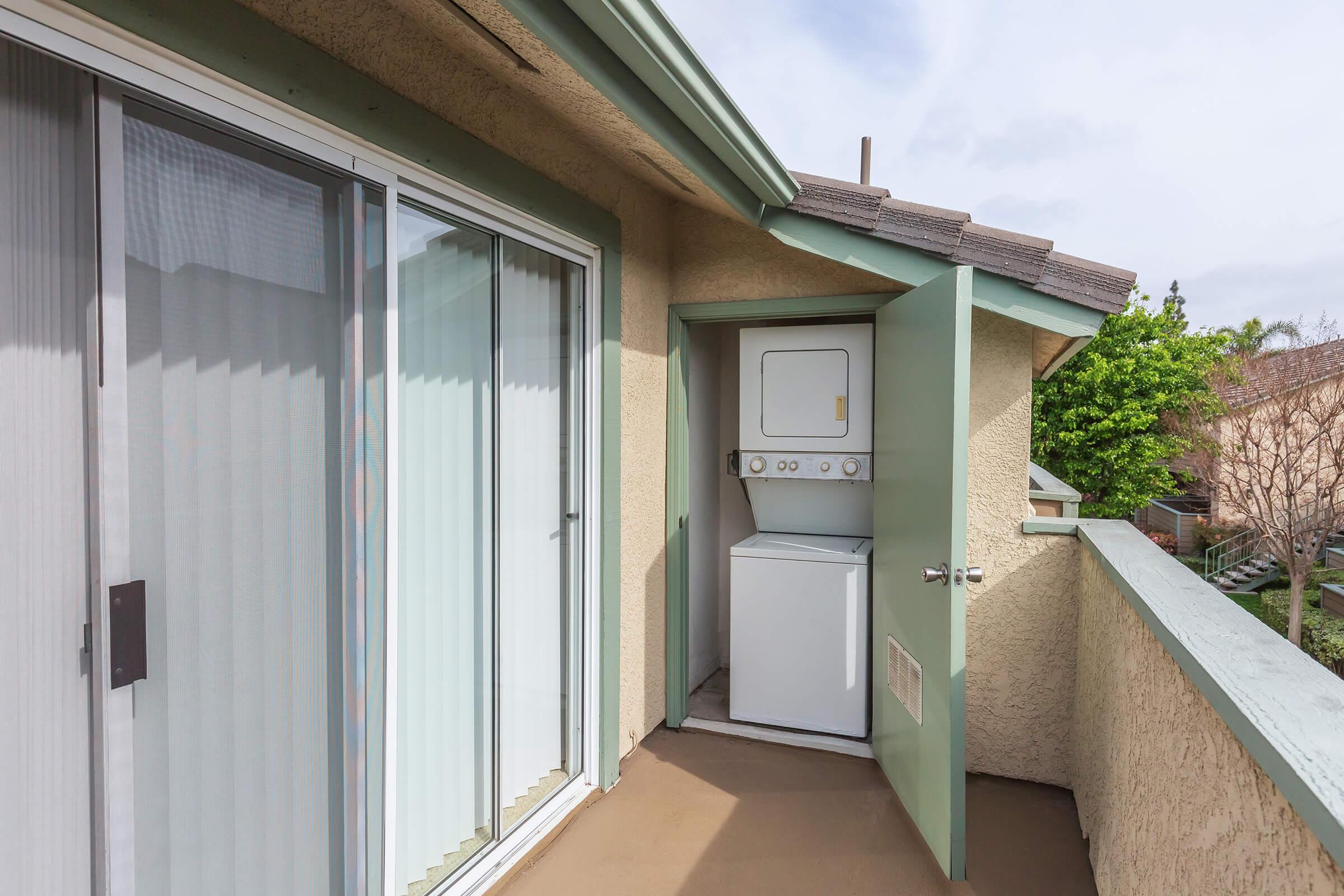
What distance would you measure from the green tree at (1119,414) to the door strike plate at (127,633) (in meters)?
19.6

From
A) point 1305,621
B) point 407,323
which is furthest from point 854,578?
point 1305,621

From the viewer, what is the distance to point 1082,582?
124 inches

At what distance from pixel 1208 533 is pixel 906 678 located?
19.7 meters

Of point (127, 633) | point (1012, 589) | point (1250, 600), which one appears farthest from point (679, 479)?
point (1250, 600)

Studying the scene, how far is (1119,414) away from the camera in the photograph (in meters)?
17.8

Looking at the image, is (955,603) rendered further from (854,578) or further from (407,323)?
(407,323)

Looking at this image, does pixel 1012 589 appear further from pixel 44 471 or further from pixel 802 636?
pixel 44 471

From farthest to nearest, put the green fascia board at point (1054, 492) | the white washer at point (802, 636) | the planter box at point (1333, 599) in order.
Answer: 1. the planter box at point (1333, 599)
2. the white washer at point (802, 636)
3. the green fascia board at point (1054, 492)

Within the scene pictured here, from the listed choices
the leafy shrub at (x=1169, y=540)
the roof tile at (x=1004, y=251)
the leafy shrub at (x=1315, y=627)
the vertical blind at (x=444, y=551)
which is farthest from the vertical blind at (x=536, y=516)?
the leafy shrub at (x=1169, y=540)

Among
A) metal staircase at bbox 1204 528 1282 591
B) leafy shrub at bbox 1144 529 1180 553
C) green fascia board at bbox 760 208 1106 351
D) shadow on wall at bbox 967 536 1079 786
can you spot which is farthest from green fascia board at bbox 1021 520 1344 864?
leafy shrub at bbox 1144 529 1180 553

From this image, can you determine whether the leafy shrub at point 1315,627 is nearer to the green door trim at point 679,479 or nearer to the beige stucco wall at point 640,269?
the green door trim at point 679,479

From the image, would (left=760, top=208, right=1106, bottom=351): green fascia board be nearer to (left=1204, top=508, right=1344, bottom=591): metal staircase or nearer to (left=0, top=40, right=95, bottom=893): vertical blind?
(left=0, top=40, right=95, bottom=893): vertical blind

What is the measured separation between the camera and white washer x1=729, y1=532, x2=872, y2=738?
3717mm

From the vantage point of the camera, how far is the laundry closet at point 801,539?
374cm
